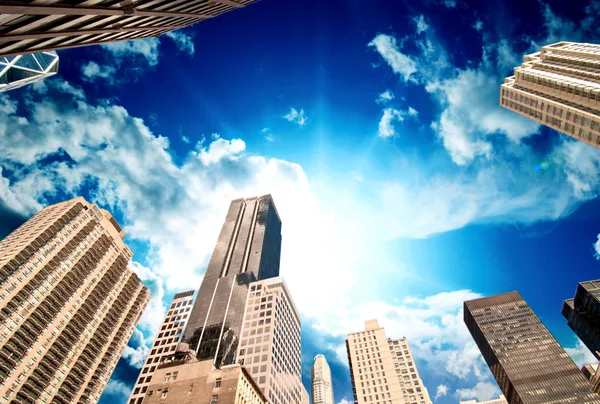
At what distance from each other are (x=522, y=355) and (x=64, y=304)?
175m

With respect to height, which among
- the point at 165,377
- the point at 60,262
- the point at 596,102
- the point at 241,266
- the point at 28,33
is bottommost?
the point at 28,33

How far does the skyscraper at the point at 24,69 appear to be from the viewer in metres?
103

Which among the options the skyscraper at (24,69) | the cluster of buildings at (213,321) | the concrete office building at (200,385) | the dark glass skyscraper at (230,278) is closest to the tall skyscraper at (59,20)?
the cluster of buildings at (213,321)

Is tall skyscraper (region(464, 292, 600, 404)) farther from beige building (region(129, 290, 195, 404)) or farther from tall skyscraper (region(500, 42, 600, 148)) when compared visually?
beige building (region(129, 290, 195, 404))

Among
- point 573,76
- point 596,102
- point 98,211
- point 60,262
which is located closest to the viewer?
point 596,102

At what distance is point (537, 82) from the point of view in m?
93.8

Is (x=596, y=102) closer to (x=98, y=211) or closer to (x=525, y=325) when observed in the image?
(x=525, y=325)

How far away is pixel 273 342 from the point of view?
4232 inches

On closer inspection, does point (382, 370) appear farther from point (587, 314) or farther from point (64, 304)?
point (64, 304)

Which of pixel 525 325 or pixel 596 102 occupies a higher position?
pixel 525 325

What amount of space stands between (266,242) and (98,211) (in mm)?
82920

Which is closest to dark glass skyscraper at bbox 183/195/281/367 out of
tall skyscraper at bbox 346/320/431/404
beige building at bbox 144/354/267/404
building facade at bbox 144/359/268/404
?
building facade at bbox 144/359/268/404

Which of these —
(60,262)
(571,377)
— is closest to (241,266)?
(60,262)

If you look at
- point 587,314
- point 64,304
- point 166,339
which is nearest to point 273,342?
point 166,339
